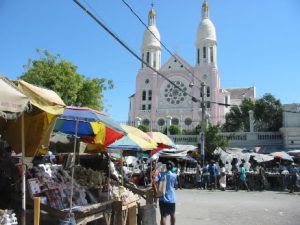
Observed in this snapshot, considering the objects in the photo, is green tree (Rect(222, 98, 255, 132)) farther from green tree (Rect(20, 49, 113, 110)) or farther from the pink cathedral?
green tree (Rect(20, 49, 113, 110))

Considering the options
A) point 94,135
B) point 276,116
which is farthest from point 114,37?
point 276,116

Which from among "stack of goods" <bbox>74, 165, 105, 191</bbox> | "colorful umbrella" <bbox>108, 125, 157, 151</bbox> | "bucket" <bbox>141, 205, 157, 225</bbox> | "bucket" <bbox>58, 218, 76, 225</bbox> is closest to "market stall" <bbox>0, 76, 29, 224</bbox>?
"bucket" <bbox>58, 218, 76, 225</bbox>

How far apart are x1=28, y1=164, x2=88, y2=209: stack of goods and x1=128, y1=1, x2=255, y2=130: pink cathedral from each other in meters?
57.3

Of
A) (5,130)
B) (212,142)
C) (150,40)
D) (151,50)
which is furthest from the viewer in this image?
(151,50)

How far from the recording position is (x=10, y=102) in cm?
426

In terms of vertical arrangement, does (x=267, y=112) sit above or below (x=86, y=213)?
above

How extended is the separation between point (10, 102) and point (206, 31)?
6920 centimetres

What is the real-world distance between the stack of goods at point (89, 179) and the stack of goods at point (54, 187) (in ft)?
1.64

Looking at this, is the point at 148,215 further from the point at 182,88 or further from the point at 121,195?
the point at 182,88

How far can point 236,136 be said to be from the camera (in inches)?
1332

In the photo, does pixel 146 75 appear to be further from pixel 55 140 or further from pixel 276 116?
pixel 55 140

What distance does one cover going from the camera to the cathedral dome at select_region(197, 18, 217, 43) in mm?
70000

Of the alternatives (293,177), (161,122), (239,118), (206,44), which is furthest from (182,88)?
(293,177)

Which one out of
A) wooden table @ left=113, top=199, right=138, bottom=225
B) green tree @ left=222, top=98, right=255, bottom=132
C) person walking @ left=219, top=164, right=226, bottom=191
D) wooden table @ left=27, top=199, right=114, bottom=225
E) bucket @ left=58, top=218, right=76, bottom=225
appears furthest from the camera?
green tree @ left=222, top=98, right=255, bottom=132
